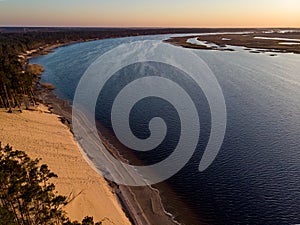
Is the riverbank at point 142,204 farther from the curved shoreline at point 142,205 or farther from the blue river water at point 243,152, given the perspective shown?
the blue river water at point 243,152

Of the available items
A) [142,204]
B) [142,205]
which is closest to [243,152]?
[142,204]

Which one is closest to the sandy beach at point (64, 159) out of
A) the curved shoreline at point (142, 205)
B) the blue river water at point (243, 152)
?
the curved shoreline at point (142, 205)

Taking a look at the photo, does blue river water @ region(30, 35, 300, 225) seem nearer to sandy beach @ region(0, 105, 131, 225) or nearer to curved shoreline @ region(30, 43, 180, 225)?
curved shoreline @ region(30, 43, 180, 225)

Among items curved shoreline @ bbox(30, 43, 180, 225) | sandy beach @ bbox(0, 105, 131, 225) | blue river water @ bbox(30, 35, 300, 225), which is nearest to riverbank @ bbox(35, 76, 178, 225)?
curved shoreline @ bbox(30, 43, 180, 225)

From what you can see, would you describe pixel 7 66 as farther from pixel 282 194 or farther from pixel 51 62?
pixel 51 62

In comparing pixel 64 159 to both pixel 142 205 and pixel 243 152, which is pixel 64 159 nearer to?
pixel 142 205
